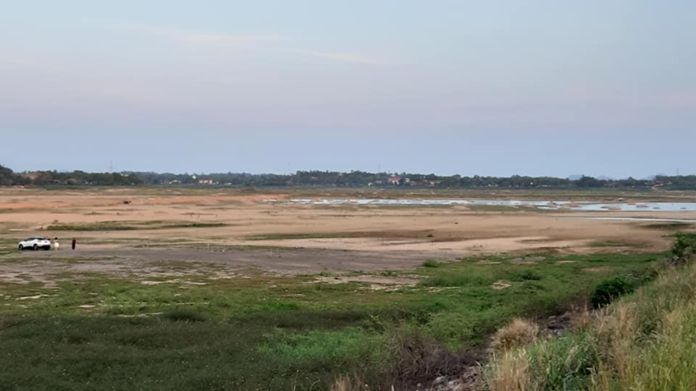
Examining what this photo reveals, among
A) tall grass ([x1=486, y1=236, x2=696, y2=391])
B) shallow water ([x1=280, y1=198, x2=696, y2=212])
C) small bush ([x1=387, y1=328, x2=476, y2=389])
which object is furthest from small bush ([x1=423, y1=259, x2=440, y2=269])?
shallow water ([x1=280, y1=198, x2=696, y2=212])

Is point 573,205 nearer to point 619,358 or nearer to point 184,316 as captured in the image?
point 184,316

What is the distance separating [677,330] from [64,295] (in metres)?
22.1

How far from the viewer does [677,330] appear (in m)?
7.06

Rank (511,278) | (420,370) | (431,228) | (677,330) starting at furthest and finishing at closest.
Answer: (431,228) → (511,278) → (420,370) → (677,330)

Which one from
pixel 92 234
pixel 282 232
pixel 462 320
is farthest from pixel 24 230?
pixel 462 320

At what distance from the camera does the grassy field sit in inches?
483

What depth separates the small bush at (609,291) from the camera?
1841 cm

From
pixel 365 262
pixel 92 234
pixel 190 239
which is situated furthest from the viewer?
pixel 92 234

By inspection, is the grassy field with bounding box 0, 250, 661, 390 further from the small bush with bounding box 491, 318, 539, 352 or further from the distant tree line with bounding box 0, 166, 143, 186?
the distant tree line with bounding box 0, 166, 143, 186

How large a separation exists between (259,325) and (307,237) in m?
36.6

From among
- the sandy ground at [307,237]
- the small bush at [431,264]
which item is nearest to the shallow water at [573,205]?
the sandy ground at [307,237]

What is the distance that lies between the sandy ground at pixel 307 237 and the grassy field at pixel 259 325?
6.80 metres

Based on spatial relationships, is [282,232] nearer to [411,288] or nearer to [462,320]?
[411,288]

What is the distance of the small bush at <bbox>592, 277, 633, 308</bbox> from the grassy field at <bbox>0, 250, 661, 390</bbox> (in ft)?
1.50
